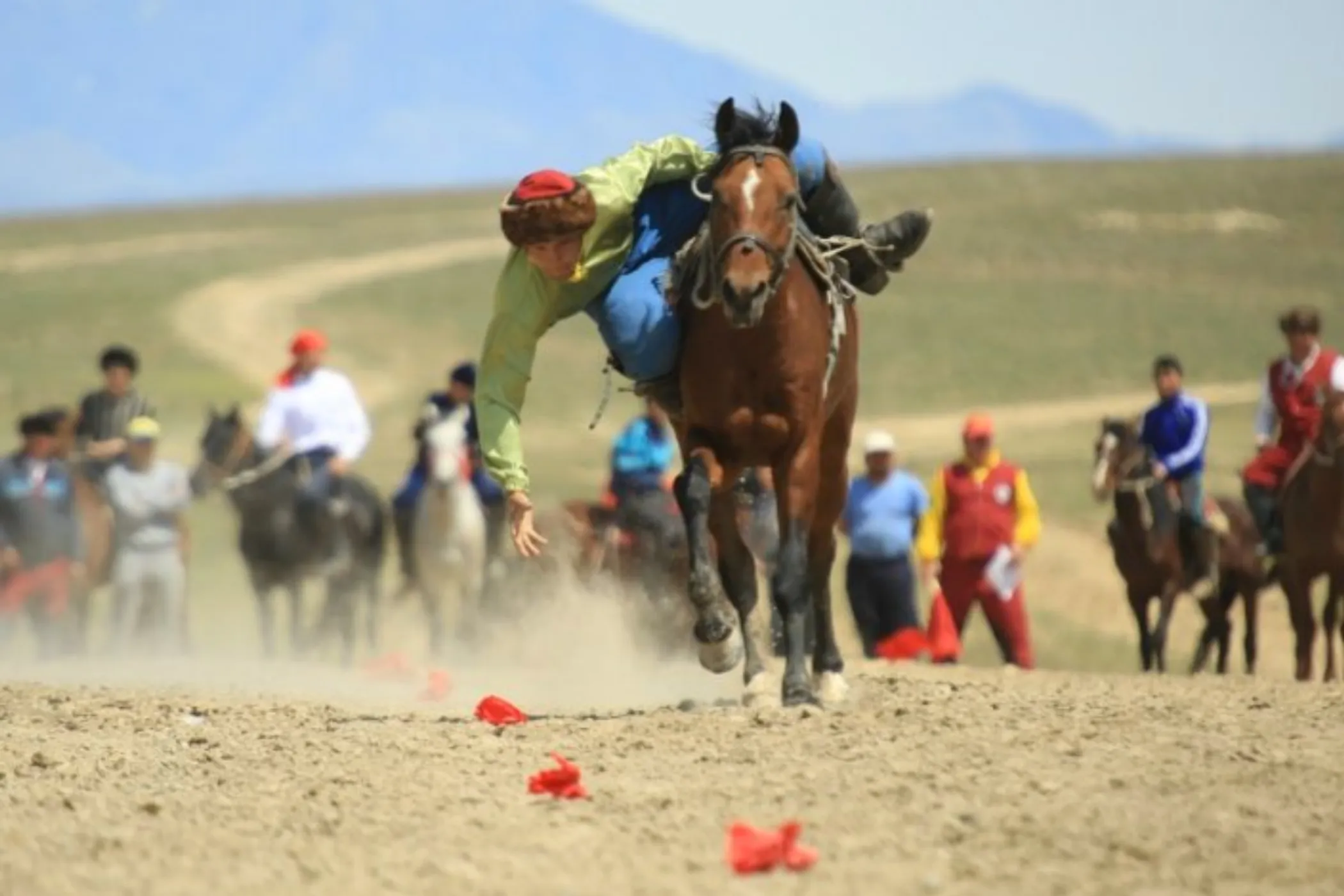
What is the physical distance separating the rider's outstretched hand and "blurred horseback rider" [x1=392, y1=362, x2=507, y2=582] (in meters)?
9.75

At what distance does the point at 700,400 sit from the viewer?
411 inches

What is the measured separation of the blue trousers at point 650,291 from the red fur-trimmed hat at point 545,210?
0.42m

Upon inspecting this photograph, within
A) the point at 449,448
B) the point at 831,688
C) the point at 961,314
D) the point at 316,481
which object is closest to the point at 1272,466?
the point at 449,448

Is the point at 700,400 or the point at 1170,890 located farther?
the point at 700,400

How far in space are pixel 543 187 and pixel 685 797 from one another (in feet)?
9.63

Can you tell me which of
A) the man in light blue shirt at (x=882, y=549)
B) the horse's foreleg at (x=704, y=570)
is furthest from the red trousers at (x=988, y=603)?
the horse's foreleg at (x=704, y=570)

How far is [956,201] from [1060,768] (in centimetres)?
8305

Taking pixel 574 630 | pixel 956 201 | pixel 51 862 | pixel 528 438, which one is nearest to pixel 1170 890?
pixel 51 862

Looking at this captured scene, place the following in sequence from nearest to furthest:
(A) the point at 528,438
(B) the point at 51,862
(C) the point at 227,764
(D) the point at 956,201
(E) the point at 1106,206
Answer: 1. (B) the point at 51,862
2. (C) the point at 227,764
3. (A) the point at 528,438
4. (E) the point at 1106,206
5. (D) the point at 956,201

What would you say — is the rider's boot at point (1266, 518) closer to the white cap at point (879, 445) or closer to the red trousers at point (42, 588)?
the white cap at point (879, 445)

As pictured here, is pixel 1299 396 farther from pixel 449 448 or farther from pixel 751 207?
pixel 751 207

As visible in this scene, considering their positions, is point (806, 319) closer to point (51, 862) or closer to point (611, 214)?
point (611, 214)

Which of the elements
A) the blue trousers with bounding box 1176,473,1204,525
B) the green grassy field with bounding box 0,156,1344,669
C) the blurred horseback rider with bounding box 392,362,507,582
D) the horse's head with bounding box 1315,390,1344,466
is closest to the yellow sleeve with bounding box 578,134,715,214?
the horse's head with bounding box 1315,390,1344,466

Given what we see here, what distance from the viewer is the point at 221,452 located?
852 inches
